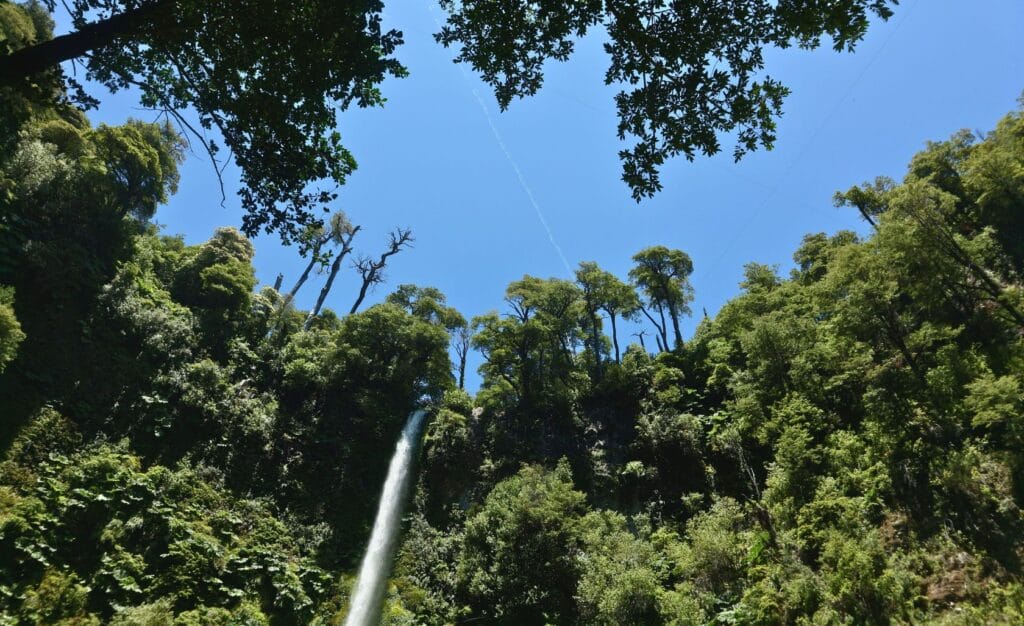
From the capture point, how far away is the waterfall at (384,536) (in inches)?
→ 674

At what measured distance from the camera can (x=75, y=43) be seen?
195 inches

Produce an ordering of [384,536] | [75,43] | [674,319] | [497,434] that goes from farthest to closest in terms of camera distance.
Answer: [674,319]
[497,434]
[384,536]
[75,43]

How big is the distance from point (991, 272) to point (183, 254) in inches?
1588

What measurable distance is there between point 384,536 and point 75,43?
66.8 feet

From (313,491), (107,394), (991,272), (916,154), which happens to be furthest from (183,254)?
(916,154)

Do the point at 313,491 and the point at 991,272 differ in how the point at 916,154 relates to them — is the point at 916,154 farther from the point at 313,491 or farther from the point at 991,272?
the point at 313,491

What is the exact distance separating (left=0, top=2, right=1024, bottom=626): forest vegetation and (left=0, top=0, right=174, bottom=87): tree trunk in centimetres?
40

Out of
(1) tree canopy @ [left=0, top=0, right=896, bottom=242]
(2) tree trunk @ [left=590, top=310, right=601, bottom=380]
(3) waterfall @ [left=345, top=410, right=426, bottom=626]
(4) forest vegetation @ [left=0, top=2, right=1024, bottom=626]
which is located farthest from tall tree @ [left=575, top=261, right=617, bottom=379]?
(1) tree canopy @ [left=0, top=0, right=896, bottom=242]

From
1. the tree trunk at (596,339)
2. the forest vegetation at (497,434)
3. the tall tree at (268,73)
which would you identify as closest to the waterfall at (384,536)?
the forest vegetation at (497,434)

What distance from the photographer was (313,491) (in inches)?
851

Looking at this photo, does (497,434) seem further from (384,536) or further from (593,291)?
(593,291)

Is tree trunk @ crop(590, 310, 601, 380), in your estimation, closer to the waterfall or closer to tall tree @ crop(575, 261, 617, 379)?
tall tree @ crop(575, 261, 617, 379)

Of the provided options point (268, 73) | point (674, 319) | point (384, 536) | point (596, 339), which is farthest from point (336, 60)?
point (674, 319)

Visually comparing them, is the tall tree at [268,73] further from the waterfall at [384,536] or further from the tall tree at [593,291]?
the tall tree at [593,291]
